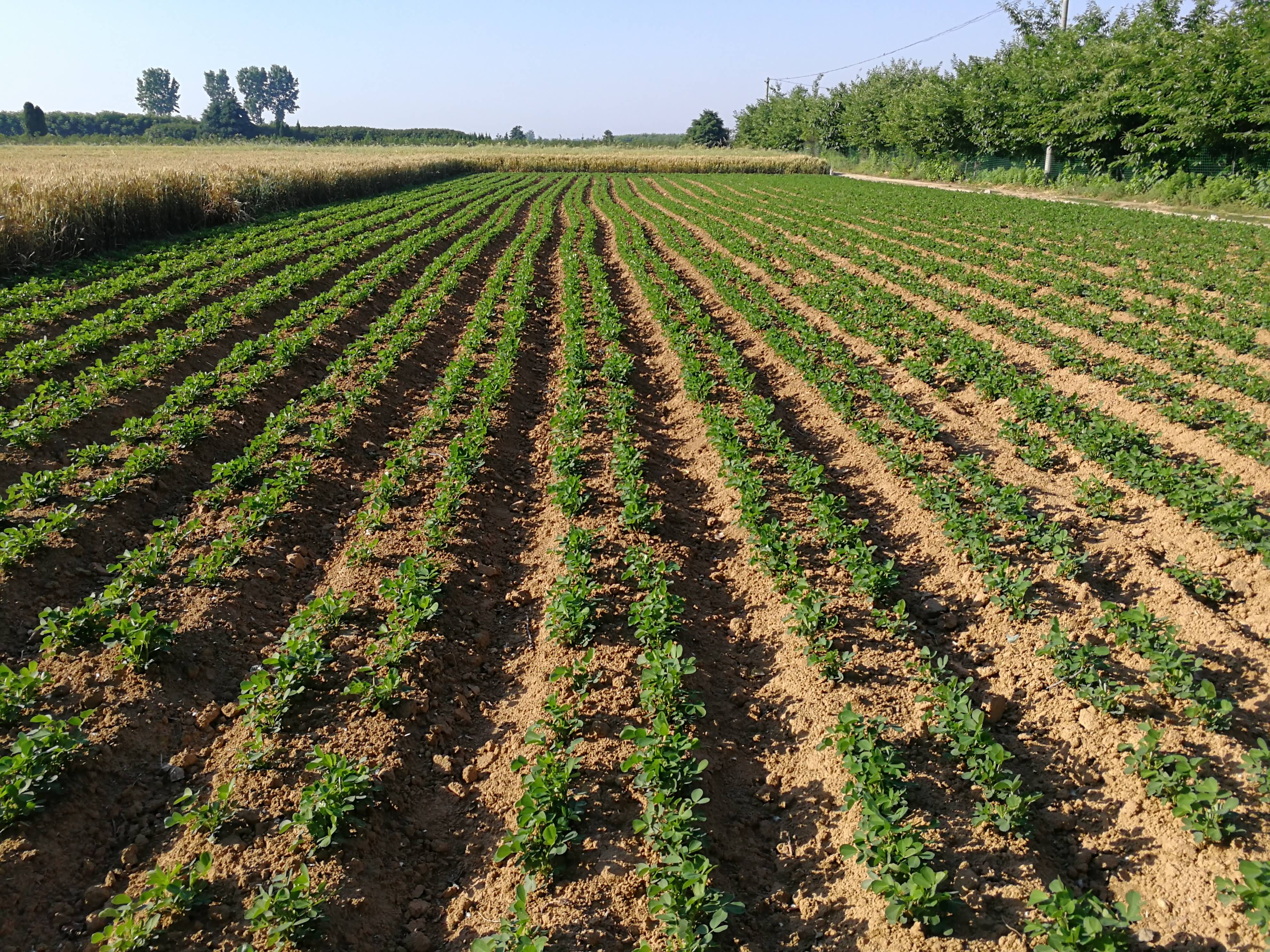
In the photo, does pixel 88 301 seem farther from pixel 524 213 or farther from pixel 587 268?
pixel 524 213

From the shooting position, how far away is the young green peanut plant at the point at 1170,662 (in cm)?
427

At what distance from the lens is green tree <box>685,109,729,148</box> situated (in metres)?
115

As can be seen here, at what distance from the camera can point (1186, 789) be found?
3883 mm

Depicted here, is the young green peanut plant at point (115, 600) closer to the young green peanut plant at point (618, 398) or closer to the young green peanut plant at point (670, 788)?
the young green peanut plant at point (670, 788)

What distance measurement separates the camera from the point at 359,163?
3653cm

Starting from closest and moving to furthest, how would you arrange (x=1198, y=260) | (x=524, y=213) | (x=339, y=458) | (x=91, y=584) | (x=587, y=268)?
(x=91, y=584)
(x=339, y=458)
(x=1198, y=260)
(x=587, y=268)
(x=524, y=213)

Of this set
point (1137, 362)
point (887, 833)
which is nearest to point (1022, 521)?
point (887, 833)

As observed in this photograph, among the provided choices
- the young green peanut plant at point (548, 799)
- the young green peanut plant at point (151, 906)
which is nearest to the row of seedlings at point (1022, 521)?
the young green peanut plant at point (548, 799)

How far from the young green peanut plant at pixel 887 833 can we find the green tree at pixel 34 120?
101614mm

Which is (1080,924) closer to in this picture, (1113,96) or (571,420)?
(571,420)

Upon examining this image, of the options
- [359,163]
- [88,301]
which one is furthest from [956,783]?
[359,163]

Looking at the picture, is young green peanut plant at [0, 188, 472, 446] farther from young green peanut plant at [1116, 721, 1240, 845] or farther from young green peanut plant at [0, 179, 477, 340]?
young green peanut plant at [1116, 721, 1240, 845]

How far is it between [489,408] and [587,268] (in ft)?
33.6

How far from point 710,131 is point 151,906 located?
128 metres
